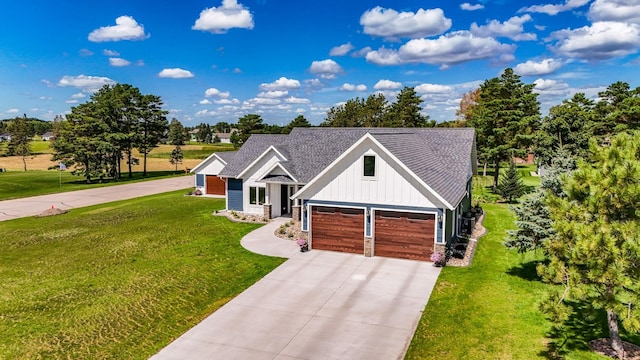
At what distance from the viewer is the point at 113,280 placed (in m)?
17.2

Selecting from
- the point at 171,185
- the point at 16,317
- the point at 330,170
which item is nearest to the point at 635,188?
the point at 330,170

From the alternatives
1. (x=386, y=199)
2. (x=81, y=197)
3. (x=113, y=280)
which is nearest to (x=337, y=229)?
(x=386, y=199)

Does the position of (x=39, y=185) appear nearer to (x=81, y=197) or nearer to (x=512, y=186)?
(x=81, y=197)

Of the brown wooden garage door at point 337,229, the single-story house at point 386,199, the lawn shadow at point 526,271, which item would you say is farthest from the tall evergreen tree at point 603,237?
the brown wooden garage door at point 337,229

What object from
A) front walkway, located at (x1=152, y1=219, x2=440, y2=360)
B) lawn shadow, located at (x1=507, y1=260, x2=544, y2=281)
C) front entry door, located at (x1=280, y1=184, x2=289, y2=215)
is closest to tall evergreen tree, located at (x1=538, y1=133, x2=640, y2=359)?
front walkway, located at (x1=152, y1=219, x2=440, y2=360)

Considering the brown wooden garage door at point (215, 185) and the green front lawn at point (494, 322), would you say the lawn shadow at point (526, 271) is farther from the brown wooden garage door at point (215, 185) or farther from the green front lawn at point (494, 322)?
the brown wooden garage door at point (215, 185)

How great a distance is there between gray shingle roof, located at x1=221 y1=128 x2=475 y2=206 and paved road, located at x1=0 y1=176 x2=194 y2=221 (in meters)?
15.2

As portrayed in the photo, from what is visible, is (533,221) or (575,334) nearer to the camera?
(575,334)

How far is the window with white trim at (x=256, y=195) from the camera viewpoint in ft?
96.7

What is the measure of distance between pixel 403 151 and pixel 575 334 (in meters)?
10.8

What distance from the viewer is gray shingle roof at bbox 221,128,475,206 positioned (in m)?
20.2

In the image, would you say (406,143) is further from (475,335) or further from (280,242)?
(475,335)

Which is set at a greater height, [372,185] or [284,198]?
[372,185]

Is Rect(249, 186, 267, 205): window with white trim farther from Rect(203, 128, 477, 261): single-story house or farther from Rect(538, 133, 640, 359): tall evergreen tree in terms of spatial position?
Rect(538, 133, 640, 359): tall evergreen tree
